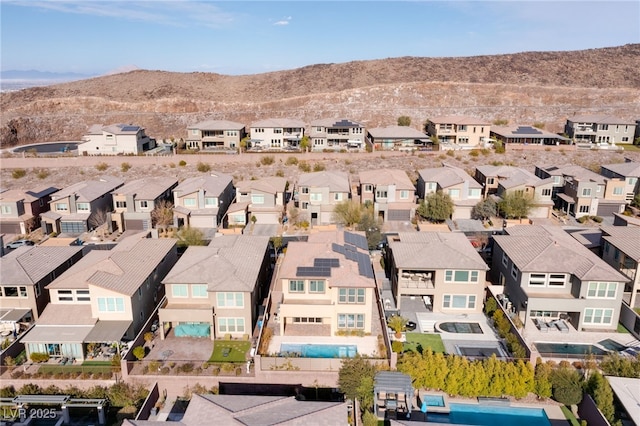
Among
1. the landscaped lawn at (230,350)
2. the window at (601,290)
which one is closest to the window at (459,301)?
the window at (601,290)

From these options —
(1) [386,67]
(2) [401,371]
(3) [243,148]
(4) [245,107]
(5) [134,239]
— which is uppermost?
(1) [386,67]

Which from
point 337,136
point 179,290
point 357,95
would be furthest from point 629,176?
point 357,95

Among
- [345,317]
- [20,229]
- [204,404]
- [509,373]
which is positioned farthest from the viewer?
[20,229]

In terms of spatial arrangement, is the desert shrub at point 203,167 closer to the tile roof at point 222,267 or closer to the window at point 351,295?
the tile roof at point 222,267

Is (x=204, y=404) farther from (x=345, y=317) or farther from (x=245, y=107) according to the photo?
(x=245, y=107)

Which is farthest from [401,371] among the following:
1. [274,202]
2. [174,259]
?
[274,202]

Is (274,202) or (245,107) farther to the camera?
(245,107)

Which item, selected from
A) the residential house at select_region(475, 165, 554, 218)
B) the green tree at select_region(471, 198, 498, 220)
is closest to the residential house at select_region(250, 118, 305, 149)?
the green tree at select_region(471, 198, 498, 220)
